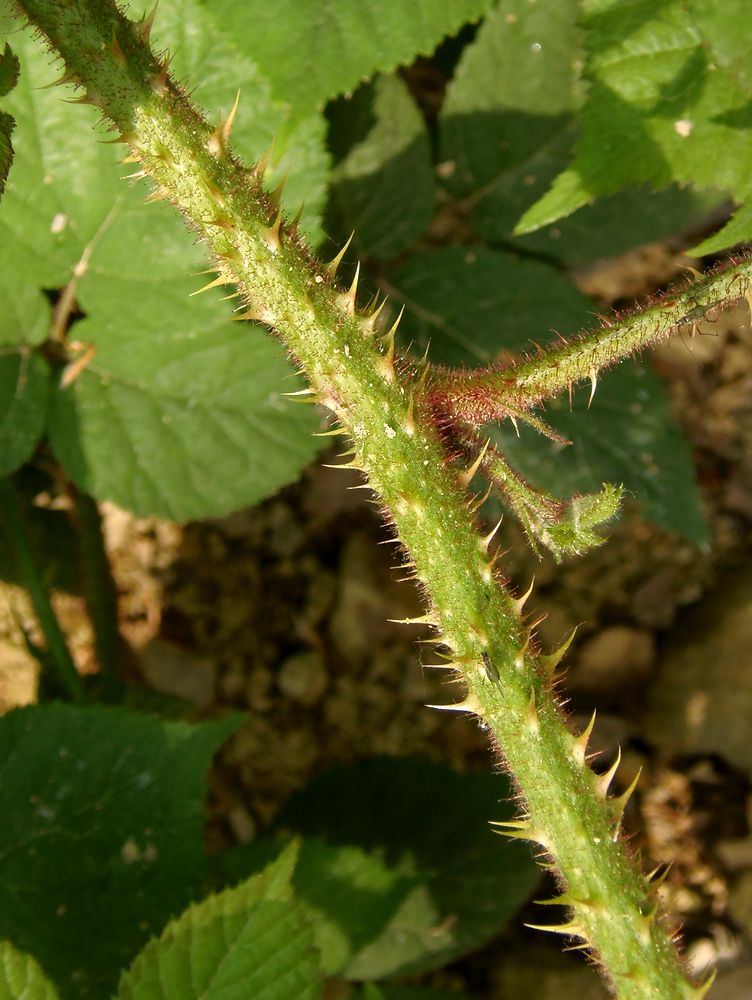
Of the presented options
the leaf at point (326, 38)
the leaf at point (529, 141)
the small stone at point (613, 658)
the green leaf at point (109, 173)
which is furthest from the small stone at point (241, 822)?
the leaf at point (326, 38)

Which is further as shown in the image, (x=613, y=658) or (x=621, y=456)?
(x=613, y=658)

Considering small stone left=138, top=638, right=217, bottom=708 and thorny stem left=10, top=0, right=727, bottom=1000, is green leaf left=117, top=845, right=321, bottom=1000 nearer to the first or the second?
thorny stem left=10, top=0, right=727, bottom=1000

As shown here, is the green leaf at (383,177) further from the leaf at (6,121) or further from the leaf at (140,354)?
the leaf at (6,121)

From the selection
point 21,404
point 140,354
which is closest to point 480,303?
point 140,354

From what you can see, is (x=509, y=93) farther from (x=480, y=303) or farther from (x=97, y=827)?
(x=97, y=827)

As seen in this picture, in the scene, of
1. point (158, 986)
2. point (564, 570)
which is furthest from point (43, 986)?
point (564, 570)

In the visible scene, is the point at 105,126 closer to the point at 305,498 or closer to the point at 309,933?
the point at 305,498
